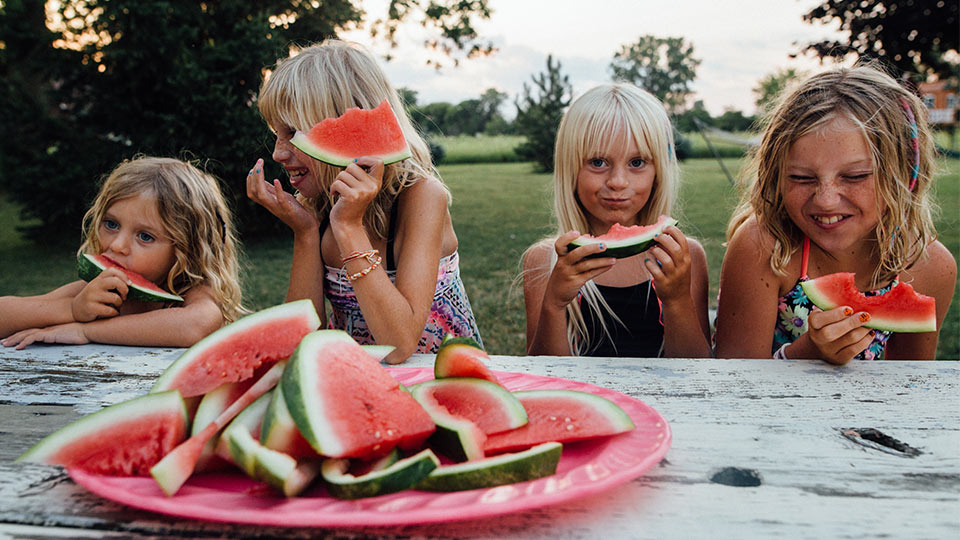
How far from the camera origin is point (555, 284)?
8.24 ft

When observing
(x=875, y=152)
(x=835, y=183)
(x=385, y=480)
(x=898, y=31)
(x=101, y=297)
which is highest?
(x=898, y=31)

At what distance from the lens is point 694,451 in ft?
4.34

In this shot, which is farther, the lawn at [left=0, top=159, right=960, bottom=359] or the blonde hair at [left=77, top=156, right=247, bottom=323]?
the lawn at [left=0, top=159, right=960, bottom=359]

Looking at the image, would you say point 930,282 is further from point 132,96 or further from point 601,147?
point 132,96

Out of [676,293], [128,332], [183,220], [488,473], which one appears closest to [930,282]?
[676,293]

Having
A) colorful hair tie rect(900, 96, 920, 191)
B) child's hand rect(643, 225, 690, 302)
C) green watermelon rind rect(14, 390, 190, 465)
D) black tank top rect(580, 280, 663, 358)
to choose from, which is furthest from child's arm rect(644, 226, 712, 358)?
green watermelon rind rect(14, 390, 190, 465)

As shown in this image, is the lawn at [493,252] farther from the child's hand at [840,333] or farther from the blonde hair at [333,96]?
the blonde hair at [333,96]

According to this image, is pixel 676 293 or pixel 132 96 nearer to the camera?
pixel 676 293

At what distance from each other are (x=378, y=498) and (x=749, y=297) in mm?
1978

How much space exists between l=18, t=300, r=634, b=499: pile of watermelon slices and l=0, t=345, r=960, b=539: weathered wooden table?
0.28 ft

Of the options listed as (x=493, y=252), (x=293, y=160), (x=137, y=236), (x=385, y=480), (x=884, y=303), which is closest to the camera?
(x=385, y=480)

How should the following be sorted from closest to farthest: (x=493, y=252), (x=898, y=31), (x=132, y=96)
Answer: (x=132, y=96) → (x=493, y=252) → (x=898, y=31)

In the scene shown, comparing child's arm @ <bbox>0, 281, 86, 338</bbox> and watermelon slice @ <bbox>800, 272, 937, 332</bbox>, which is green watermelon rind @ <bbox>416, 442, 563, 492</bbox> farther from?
child's arm @ <bbox>0, 281, 86, 338</bbox>

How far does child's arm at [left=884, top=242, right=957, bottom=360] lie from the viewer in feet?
8.42
